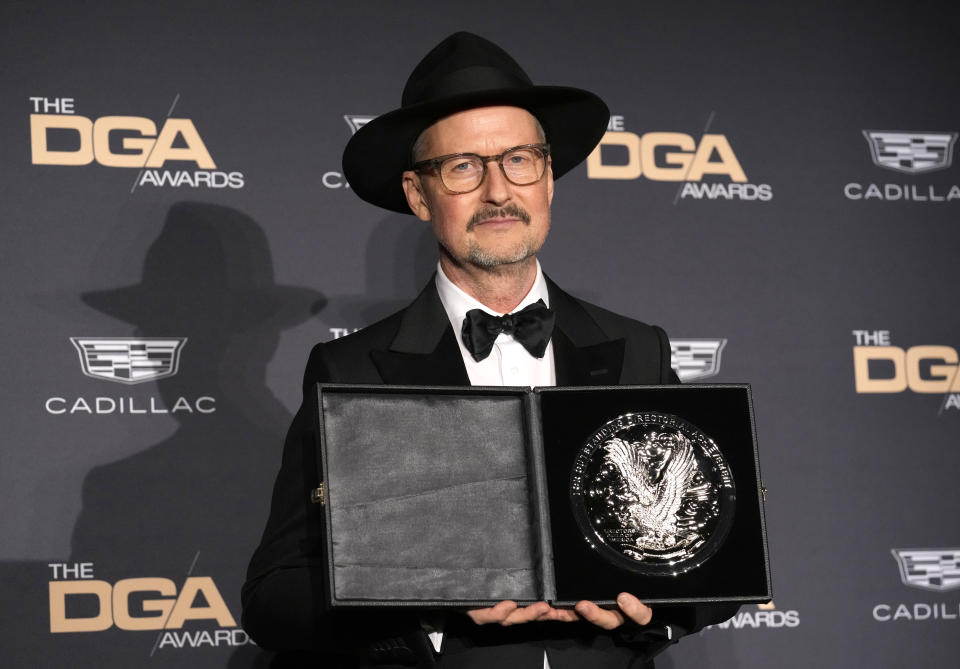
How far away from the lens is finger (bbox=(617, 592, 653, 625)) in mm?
1565

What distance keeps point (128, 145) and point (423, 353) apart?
1313 mm

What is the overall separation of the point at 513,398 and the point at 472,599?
0.91 ft

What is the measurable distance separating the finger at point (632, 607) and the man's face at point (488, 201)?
614mm

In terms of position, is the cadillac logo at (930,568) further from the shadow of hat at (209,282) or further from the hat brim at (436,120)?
the shadow of hat at (209,282)

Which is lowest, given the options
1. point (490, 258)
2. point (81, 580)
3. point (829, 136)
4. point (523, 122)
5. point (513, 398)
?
point (81, 580)

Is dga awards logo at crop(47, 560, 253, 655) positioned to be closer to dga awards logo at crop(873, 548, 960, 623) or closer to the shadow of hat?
the shadow of hat

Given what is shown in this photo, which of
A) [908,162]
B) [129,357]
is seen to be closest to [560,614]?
[129,357]

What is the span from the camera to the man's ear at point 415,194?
6.91 feet

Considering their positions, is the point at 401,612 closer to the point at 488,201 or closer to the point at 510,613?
the point at 510,613

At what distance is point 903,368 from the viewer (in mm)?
3188

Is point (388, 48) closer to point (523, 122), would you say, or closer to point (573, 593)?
point (523, 122)

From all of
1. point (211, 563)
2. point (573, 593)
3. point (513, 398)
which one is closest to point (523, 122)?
point (513, 398)

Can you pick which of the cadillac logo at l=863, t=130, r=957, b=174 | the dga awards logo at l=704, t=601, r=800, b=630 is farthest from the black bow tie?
the cadillac logo at l=863, t=130, r=957, b=174

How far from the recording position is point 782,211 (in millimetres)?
3213
